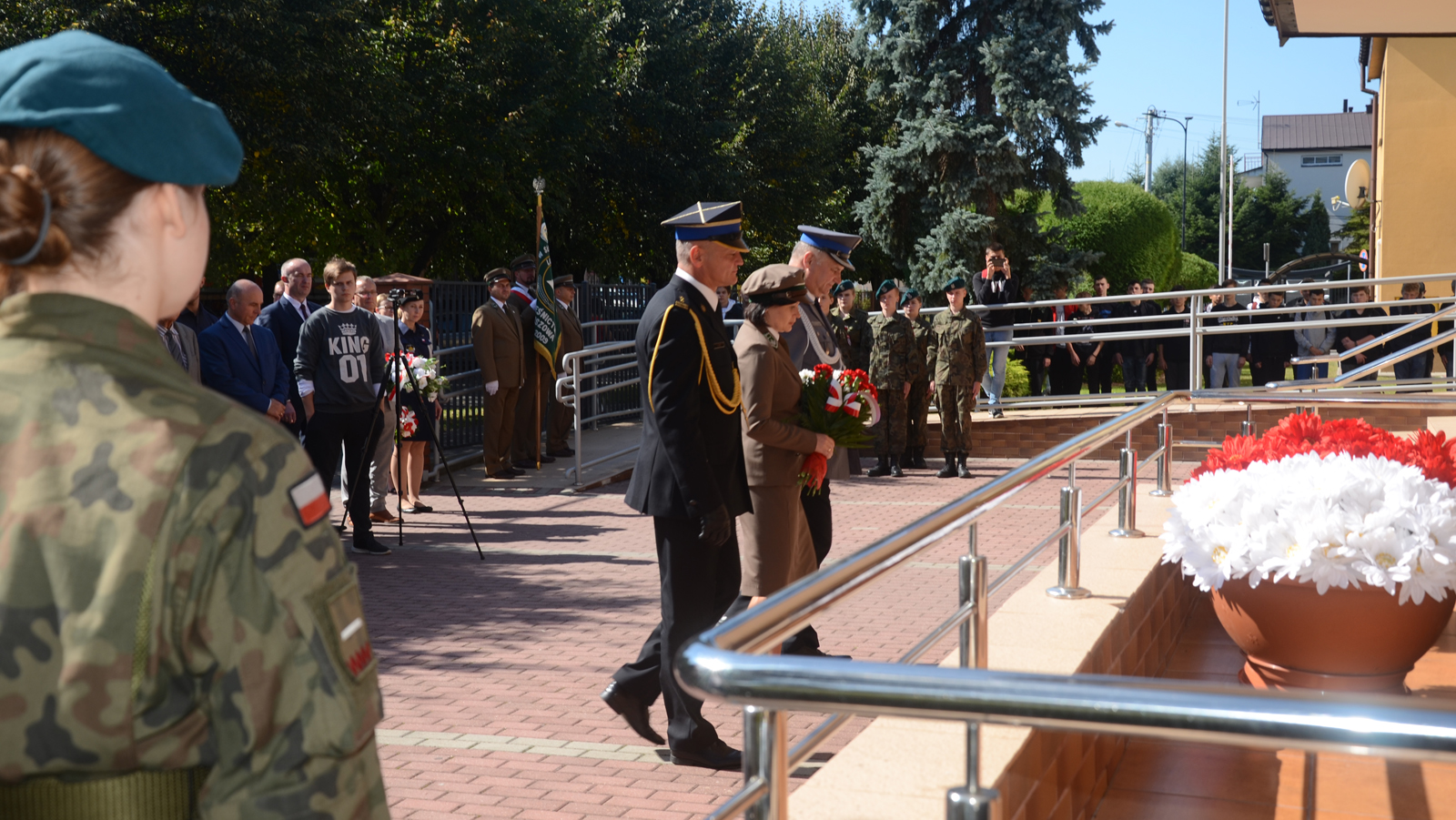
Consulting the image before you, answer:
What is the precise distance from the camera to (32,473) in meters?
1.32

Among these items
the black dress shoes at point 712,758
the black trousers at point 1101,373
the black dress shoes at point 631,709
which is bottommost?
the black dress shoes at point 712,758

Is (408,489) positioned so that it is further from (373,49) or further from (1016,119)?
(1016,119)

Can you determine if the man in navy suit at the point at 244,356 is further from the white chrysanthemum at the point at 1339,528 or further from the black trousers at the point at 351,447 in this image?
the white chrysanthemum at the point at 1339,528

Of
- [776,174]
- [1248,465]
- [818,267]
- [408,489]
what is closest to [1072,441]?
[1248,465]

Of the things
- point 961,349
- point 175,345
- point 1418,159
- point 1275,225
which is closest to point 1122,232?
point 1418,159

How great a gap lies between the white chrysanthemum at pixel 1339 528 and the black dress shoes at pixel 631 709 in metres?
2.13

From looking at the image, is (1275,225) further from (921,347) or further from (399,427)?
(399,427)

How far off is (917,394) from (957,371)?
0.71 metres

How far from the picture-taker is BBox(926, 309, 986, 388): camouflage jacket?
14.1m

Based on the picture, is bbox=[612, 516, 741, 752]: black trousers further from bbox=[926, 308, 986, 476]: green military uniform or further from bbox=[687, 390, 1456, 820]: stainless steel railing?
bbox=[926, 308, 986, 476]: green military uniform

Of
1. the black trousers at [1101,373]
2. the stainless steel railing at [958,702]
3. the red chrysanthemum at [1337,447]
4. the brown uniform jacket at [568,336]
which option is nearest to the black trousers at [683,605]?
the red chrysanthemum at [1337,447]

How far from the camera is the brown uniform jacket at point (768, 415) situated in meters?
5.43

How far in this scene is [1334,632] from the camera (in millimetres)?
4285

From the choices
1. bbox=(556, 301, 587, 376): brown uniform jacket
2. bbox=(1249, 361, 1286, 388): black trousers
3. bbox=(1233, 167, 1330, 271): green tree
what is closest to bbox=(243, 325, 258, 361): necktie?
bbox=(556, 301, 587, 376): brown uniform jacket
